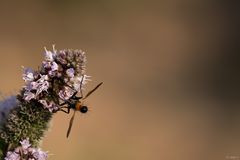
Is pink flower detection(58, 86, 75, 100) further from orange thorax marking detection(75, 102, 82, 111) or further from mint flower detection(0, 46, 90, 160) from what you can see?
orange thorax marking detection(75, 102, 82, 111)

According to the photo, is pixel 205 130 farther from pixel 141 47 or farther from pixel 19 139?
pixel 19 139

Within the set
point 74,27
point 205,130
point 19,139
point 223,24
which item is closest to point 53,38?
point 74,27

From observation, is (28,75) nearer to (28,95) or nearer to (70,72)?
(28,95)

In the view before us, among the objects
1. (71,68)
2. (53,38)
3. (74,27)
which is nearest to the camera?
(71,68)

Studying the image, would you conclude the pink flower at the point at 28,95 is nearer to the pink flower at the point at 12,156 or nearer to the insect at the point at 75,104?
the insect at the point at 75,104

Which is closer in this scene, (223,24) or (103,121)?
(103,121)

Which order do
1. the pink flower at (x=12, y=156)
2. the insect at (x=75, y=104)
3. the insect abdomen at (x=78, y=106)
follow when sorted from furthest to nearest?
the insect abdomen at (x=78, y=106), the insect at (x=75, y=104), the pink flower at (x=12, y=156)

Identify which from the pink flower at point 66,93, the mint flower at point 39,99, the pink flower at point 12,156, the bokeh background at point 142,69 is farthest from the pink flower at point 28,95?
the bokeh background at point 142,69

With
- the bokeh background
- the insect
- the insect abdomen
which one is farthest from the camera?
the bokeh background

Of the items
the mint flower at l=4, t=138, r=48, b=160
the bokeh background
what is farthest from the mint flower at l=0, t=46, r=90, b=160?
the bokeh background
